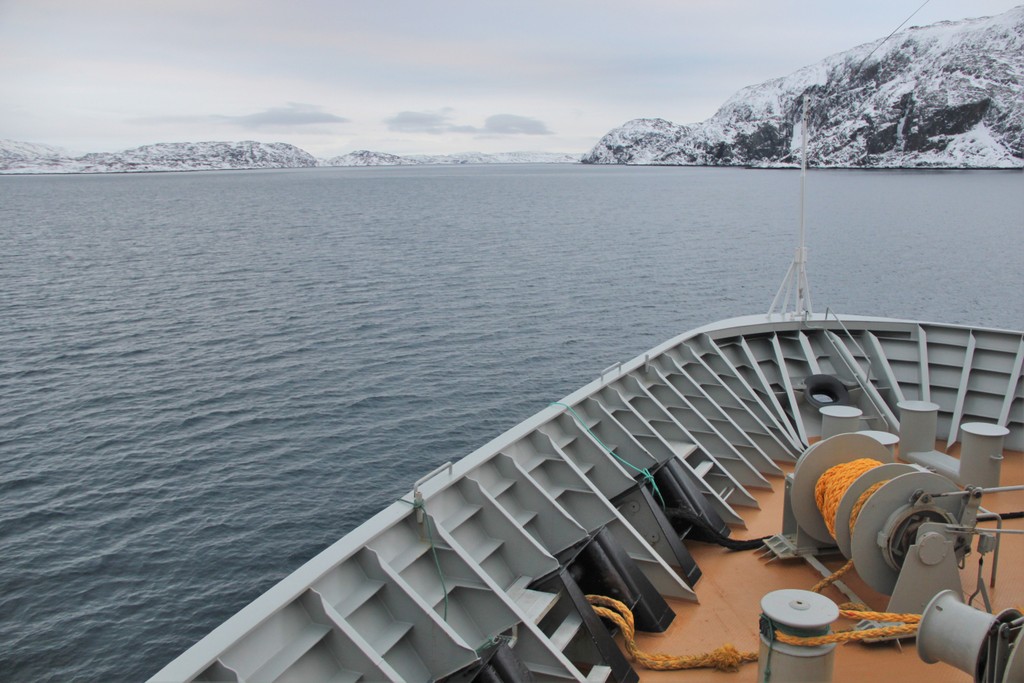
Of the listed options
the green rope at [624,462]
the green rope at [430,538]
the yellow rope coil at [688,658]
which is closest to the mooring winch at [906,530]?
the yellow rope coil at [688,658]

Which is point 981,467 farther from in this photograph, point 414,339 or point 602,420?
point 414,339

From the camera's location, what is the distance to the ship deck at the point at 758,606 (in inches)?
256

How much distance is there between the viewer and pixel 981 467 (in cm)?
878

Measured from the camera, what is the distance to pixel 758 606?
25.0 feet

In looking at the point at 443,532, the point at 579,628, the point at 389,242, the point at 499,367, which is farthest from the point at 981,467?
the point at 389,242


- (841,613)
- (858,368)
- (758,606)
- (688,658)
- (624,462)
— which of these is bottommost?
(758,606)

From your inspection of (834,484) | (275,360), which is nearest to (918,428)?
(834,484)

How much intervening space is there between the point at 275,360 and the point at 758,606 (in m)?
23.7

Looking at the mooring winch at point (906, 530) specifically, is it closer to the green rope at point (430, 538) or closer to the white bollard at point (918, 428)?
the white bollard at point (918, 428)

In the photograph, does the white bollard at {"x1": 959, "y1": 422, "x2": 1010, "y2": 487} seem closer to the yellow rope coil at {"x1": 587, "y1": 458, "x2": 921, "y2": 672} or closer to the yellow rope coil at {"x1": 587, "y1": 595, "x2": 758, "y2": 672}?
the yellow rope coil at {"x1": 587, "y1": 458, "x2": 921, "y2": 672}

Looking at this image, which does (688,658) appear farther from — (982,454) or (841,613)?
(982,454)

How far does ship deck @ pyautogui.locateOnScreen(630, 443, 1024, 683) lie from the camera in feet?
21.3

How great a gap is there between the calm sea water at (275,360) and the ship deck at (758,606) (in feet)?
32.7

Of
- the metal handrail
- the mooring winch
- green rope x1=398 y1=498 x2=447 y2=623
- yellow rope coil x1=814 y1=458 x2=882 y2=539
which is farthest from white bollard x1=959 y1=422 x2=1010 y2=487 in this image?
green rope x1=398 y1=498 x2=447 y2=623
